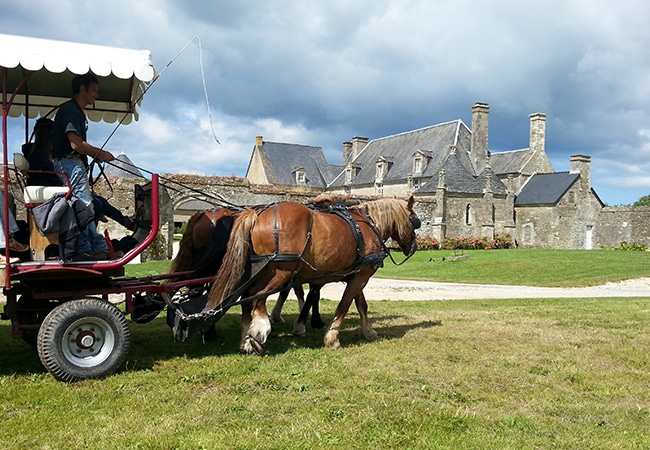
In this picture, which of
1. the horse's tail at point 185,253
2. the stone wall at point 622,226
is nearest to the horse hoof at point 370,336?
the horse's tail at point 185,253

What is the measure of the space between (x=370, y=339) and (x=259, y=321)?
1.77 meters

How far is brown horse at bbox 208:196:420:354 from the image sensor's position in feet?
19.4

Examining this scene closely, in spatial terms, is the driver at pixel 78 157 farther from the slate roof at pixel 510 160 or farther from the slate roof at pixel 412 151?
the slate roof at pixel 510 160

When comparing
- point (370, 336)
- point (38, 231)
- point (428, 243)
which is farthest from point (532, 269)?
point (38, 231)

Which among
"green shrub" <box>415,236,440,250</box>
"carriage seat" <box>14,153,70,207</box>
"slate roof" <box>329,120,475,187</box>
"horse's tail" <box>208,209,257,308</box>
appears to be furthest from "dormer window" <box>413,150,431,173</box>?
"carriage seat" <box>14,153,70,207</box>

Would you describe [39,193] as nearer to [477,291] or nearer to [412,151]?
[477,291]

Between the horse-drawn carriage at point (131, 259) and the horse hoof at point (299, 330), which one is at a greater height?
the horse-drawn carriage at point (131, 259)

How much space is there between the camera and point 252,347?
6.00 metres

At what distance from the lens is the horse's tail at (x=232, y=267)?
586cm

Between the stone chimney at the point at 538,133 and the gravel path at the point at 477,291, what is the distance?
2975 centimetres

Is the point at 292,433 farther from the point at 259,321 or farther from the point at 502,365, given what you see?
the point at 502,365

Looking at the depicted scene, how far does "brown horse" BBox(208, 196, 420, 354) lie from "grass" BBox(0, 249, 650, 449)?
472 mm

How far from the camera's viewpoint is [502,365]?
19.0 ft

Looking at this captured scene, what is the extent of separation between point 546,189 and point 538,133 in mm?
6770
